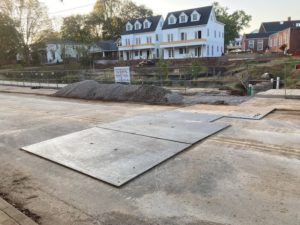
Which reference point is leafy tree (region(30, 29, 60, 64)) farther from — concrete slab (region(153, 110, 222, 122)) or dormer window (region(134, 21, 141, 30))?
concrete slab (region(153, 110, 222, 122))

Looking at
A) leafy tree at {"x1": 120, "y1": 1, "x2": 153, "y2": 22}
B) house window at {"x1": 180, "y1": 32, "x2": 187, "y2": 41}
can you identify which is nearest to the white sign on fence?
house window at {"x1": 180, "y1": 32, "x2": 187, "y2": 41}

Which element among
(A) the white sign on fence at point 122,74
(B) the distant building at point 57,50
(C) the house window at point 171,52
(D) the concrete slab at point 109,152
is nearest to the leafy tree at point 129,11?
(B) the distant building at point 57,50

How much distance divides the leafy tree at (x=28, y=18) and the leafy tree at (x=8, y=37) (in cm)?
89

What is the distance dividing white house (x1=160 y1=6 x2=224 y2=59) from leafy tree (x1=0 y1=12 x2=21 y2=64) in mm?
24711

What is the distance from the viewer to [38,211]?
368 cm

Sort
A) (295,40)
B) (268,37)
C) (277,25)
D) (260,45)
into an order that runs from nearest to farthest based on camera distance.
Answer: (295,40) < (268,37) < (260,45) < (277,25)

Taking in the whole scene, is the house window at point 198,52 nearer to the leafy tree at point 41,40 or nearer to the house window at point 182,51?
the house window at point 182,51

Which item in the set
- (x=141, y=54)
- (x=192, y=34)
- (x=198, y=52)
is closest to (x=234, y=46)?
(x=141, y=54)

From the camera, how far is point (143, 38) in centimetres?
5066

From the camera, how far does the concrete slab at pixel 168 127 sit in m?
6.78

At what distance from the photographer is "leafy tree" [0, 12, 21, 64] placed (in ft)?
144

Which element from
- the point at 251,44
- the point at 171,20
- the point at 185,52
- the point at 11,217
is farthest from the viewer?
the point at 251,44

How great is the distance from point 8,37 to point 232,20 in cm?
4444

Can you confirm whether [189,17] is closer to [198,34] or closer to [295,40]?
[198,34]
